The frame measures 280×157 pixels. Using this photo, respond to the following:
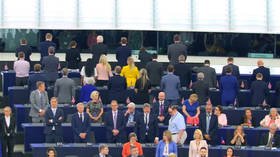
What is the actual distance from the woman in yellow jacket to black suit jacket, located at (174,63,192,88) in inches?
57.3

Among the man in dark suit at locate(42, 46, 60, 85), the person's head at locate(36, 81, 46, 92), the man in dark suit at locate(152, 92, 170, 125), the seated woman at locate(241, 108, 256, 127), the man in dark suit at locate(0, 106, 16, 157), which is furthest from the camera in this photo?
the man in dark suit at locate(42, 46, 60, 85)

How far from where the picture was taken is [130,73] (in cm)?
3612

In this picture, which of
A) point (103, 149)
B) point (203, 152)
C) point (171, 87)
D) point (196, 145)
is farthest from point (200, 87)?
point (103, 149)

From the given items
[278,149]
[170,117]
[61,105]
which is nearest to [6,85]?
[61,105]

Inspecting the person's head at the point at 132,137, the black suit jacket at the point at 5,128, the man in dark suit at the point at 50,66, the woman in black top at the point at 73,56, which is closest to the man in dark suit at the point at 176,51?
the woman in black top at the point at 73,56

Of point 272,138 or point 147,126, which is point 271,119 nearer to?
point 272,138

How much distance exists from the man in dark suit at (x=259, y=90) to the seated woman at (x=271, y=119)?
2008 mm

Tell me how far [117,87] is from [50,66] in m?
2.30

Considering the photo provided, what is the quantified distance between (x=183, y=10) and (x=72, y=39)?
3.73m

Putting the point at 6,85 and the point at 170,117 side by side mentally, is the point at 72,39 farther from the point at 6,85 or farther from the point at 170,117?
the point at 170,117

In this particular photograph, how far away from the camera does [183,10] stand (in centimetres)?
4303

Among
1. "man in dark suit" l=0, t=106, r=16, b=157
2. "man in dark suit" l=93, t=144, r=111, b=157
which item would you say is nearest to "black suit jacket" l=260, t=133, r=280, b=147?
"man in dark suit" l=93, t=144, r=111, b=157

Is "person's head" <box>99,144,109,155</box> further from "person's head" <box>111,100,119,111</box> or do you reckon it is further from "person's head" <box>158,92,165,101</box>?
"person's head" <box>158,92,165,101</box>

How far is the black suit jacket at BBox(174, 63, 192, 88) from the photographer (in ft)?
122
